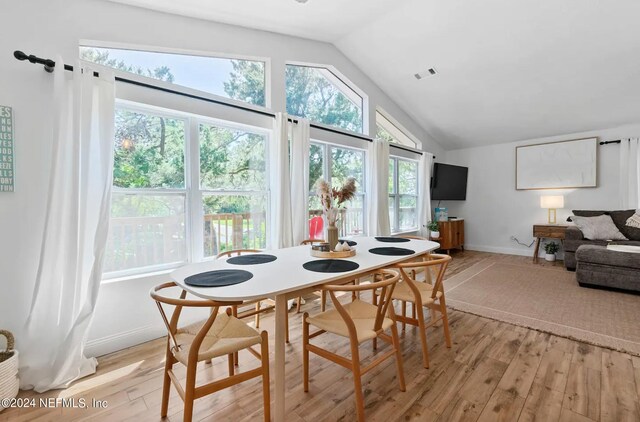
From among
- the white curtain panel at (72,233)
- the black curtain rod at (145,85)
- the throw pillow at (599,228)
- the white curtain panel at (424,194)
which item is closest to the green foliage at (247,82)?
the black curtain rod at (145,85)

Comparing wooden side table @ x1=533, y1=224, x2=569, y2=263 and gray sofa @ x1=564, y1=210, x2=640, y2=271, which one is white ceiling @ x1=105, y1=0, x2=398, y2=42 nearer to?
gray sofa @ x1=564, y1=210, x2=640, y2=271

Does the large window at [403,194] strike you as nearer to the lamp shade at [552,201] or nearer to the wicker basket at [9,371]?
the lamp shade at [552,201]

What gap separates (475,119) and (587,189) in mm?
2289

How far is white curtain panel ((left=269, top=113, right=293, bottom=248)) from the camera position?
3.15 metres

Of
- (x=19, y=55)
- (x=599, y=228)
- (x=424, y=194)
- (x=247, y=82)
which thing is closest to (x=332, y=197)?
(x=247, y=82)

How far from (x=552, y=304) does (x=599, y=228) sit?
222 centimetres

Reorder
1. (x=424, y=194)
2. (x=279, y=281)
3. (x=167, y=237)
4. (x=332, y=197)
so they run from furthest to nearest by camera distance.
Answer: (x=424, y=194)
(x=167, y=237)
(x=332, y=197)
(x=279, y=281)

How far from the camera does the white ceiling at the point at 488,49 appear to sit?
2.97m

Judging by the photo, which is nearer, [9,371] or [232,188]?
[9,371]

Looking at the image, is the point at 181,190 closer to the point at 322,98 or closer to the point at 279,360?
the point at 279,360

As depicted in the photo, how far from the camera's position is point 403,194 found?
5559 mm

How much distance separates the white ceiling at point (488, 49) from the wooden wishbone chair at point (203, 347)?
2.52 meters

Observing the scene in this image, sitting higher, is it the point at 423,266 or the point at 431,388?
the point at 423,266

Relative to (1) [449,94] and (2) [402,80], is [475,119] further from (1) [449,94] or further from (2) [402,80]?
(2) [402,80]
